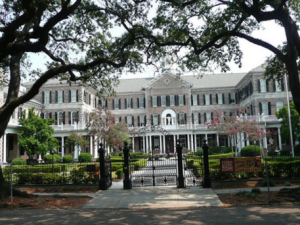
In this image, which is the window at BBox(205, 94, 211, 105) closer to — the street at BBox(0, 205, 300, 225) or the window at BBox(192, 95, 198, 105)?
the window at BBox(192, 95, 198, 105)

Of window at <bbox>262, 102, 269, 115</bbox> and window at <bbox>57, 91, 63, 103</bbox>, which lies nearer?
window at <bbox>262, 102, 269, 115</bbox>

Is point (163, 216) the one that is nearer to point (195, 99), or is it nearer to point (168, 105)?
point (168, 105)

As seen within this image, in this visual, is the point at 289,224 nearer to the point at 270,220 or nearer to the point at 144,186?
the point at 270,220

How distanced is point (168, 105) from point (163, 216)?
4457 cm

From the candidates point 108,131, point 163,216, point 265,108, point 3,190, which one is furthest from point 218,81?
point 163,216

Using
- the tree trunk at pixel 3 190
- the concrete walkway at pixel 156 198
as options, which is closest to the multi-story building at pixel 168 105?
the concrete walkway at pixel 156 198

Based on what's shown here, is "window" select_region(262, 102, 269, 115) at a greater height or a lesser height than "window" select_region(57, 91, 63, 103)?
lesser

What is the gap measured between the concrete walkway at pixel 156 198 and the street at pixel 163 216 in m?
0.70

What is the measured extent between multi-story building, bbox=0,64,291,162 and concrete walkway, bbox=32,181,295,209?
1276 inches

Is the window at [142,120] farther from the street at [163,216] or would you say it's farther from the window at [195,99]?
the street at [163,216]

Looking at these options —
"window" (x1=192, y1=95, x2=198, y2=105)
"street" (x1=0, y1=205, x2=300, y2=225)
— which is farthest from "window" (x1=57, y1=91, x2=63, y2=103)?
"street" (x1=0, y1=205, x2=300, y2=225)

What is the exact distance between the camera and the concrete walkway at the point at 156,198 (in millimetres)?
10094

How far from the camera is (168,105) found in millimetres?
52562

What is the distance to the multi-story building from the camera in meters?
43.6
